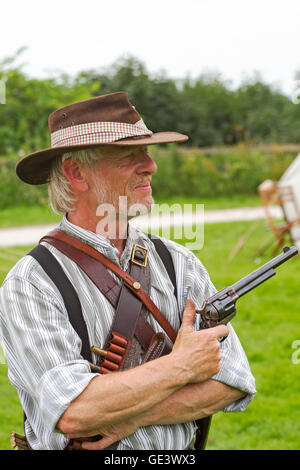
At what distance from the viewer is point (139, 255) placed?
2055mm

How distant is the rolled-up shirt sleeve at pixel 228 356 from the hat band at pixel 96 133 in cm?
54

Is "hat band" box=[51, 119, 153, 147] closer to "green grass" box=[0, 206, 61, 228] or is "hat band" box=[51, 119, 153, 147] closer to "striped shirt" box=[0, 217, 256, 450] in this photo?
"striped shirt" box=[0, 217, 256, 450]

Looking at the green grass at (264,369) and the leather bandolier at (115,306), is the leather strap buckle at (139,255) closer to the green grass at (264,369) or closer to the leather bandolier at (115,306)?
the leather bandolier at (115,306)

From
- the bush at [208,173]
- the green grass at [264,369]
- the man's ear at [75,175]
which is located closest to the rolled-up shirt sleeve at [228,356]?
the man's ear at [75,175]

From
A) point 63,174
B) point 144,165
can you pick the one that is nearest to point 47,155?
point 63,174

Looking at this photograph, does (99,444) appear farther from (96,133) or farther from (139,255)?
(96,133)

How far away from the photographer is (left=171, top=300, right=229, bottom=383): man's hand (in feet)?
5.92

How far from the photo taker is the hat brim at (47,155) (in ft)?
6.39

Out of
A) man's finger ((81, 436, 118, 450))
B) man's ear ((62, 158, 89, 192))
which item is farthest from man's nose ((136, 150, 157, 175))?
man's finger ((81, 436, 118, 450))

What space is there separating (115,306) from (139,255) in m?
0.23

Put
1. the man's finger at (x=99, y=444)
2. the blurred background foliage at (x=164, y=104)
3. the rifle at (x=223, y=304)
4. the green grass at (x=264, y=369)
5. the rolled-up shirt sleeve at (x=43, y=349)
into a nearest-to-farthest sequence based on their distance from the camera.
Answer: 1. the rolled-up shirt sleeve at (x=43, y=349)
2. the man's finger at (x=99, y=444)
3. the rifle at (x=223, y=304)
4. the green grass at (x=264, y=369)
5. the blurred background foliage at (x=164, y=104)

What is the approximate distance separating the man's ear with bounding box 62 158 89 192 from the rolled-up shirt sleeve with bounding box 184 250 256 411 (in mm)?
488

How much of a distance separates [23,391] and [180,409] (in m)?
0.52
